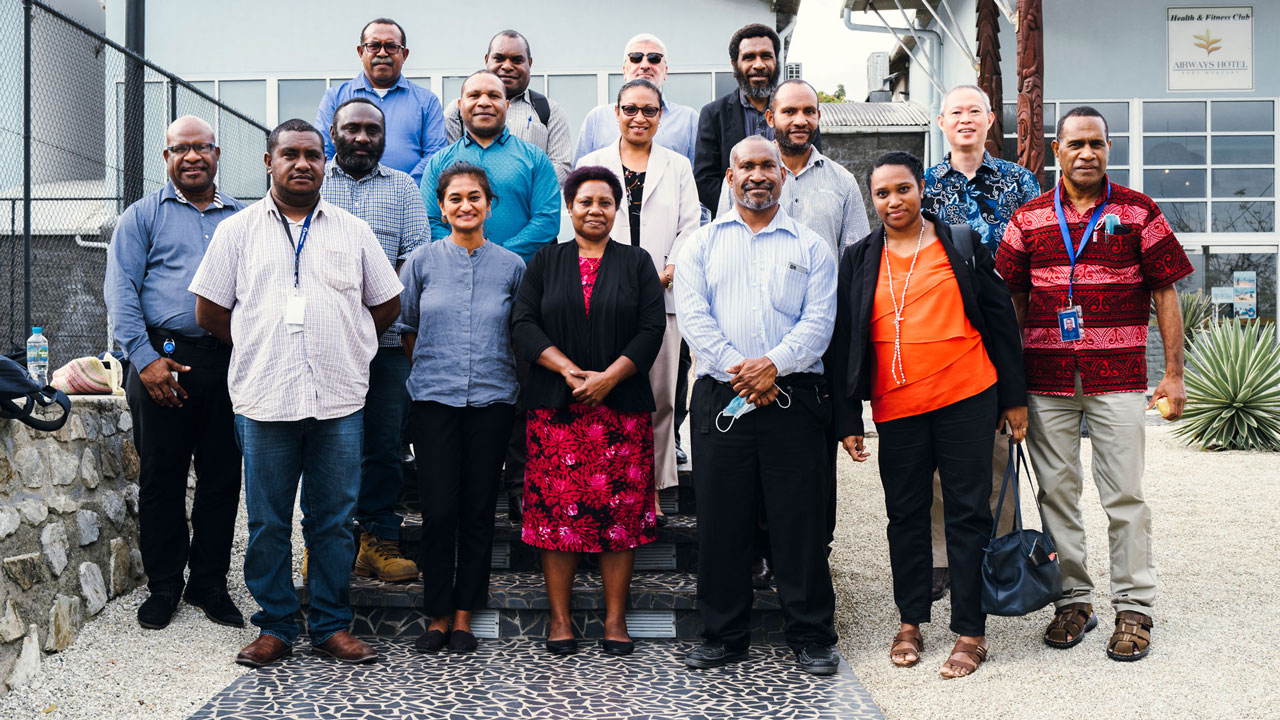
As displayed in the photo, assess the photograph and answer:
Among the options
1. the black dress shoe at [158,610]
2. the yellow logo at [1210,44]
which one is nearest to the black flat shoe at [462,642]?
the black dress shoe at [158,610]

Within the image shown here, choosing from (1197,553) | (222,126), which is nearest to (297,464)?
(1197,553)

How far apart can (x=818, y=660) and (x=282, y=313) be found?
8.16ft

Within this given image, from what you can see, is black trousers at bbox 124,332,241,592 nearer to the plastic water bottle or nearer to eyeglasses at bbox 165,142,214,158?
eyeglasses at bbox 165,142,214,158

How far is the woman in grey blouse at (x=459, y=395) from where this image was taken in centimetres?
423

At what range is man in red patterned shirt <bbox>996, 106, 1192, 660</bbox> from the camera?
4.13 meters

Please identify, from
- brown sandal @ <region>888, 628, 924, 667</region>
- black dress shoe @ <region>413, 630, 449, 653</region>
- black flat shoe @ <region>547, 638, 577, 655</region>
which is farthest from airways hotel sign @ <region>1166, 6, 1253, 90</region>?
black dress shoe @ <region>413, 630, 449, 653</region>

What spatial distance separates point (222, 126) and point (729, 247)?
6824mm

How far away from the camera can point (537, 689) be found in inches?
152

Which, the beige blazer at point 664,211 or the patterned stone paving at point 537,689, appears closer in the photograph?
the patterned stone paving at point 537,689

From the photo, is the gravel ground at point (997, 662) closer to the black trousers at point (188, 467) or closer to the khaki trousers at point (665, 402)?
the black trousers at point (188, 467)

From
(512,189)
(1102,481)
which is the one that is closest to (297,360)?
(512,189)

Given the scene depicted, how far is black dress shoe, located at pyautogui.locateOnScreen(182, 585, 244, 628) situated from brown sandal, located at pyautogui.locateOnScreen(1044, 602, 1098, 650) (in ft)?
11.4

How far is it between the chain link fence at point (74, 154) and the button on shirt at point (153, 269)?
1696mm

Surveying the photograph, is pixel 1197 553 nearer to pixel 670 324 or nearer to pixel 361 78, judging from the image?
pixel 670 324
